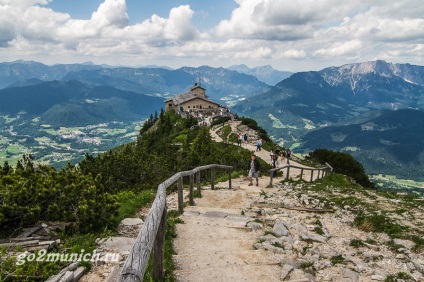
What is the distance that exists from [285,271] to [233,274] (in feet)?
3.78

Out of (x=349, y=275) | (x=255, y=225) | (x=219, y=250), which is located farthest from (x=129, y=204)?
(x=349, y=275)

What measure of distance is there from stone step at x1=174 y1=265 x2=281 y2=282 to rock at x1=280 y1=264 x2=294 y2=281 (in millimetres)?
96

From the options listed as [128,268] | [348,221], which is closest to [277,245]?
[348,221]

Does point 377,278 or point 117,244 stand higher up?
point 117,244

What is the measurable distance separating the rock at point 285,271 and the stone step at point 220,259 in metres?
0.38

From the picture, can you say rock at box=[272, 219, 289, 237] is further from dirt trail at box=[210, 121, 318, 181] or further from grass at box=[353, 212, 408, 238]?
dirt trail at box=[210, 121, 318, 181]

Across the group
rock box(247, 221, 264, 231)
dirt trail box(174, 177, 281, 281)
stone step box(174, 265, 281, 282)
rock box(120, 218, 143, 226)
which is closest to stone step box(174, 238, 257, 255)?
dirt trail box(174, 177, 281, 281)

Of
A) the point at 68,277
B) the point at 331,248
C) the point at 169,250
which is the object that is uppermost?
the point at 68,277

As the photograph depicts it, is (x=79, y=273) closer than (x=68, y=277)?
No

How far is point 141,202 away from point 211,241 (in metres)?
4.68

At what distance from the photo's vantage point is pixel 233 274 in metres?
6.41

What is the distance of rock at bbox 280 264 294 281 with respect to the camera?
6.39 metres

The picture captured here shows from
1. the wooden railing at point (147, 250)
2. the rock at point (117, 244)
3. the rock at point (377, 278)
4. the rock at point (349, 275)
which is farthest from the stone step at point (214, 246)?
the rock at point (377, 278)

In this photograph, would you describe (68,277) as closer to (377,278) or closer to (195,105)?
(377,278)
